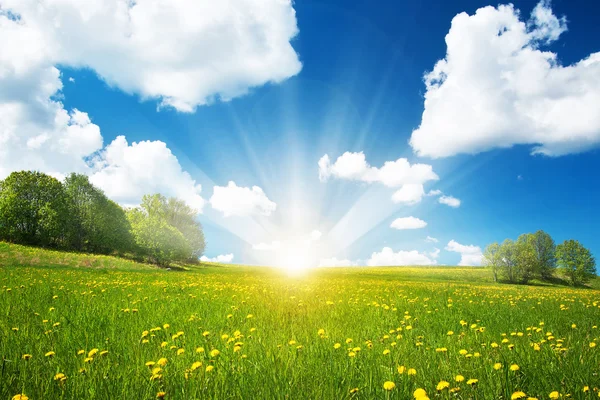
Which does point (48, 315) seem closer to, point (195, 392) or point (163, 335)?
point (163, 335)

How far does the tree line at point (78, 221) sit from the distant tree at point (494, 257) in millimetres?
68473

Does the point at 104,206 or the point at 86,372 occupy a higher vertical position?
the point at 104,206

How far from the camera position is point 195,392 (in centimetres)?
257

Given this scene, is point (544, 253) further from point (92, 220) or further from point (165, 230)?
point (92, 220)

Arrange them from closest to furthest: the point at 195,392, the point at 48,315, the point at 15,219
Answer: the point at 195,392
the point at 48,315
the point at 15,219

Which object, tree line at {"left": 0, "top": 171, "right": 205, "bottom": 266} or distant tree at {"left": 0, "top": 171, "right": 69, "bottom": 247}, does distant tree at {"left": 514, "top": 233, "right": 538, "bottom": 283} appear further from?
distant tree at {"left": 0, "top": 171, "right": 69, "bottom": 247}

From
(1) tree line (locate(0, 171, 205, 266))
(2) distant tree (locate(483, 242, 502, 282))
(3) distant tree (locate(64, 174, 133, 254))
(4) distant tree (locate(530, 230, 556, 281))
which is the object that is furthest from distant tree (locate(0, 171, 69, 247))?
(4) distant tree (locate(530, 230, 556, 281))

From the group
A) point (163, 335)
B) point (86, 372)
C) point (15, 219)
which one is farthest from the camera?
point (15, 219)

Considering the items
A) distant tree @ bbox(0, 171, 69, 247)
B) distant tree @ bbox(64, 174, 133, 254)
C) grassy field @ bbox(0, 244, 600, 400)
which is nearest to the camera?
grassy field @ bbox(0, 244, 600, 400)

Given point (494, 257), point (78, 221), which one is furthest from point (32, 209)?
point (494, 257)

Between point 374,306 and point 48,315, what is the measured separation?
7.23 meters

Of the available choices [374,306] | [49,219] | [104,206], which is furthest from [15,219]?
[374,306]

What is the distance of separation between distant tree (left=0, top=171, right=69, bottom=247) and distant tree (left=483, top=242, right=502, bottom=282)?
3427 inches

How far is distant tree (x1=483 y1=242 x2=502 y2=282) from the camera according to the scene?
6850 cm
